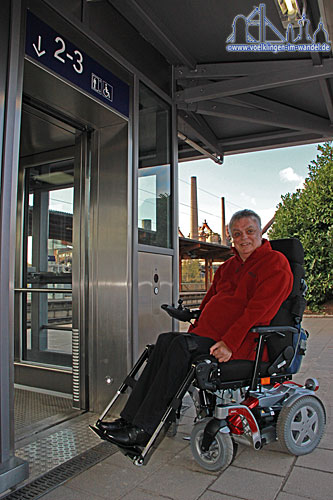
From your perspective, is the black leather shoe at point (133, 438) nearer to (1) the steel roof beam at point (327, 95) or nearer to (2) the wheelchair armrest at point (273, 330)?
(2) the wheelchair armrest at point (273, 330)

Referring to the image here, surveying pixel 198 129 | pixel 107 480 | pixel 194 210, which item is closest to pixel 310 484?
pixel 107 480

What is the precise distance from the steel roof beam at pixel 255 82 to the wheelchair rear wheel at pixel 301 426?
2426 mm

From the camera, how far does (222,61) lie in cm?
370

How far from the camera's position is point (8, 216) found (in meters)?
2.00

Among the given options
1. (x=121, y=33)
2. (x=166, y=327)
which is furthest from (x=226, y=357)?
(x=121, y=33)

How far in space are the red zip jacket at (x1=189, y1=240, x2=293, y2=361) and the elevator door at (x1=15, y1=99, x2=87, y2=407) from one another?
3.86 ft

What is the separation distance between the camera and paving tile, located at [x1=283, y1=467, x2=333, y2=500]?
1.96m

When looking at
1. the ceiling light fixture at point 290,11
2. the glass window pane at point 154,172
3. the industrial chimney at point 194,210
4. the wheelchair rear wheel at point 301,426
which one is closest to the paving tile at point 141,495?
the wheelchair rear wheel at point 301,426

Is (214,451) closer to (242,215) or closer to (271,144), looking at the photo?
(242,215)

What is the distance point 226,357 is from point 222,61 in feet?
8.73

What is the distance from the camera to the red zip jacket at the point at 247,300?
2309 millimetres

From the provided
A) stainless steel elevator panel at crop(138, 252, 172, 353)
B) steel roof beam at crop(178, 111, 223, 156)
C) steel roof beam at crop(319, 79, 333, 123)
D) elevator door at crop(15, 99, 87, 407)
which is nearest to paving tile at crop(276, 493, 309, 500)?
stainless steel elevator panel at crop(138, 252, 172, 353)

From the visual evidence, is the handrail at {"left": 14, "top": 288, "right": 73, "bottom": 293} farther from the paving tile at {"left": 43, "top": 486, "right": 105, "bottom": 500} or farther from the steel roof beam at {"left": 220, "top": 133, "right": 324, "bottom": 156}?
the steel roof beam at {"left": 220, "top": 133, "right": 324, "bottom": 156}

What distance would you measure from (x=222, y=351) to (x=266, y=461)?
67cm
